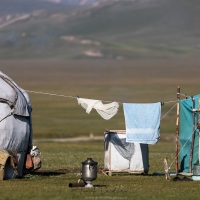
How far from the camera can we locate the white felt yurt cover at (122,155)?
3494 centimetres

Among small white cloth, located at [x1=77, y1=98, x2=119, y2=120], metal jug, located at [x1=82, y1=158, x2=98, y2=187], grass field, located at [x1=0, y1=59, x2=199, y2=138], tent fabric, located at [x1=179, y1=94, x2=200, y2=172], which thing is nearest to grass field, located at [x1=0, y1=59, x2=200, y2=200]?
grass field, located at [x1=0, y1=59, x2=199, y2=138]

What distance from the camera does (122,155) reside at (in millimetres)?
35031

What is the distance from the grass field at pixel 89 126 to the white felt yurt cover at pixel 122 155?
0.39 meters

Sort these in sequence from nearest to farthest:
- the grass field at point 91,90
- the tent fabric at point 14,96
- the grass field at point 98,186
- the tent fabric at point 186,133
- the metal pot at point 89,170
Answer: the grass field at point 98,186
the metal pot at point 89,170
the tent fabric at point 14,96
the tent fabric at point 186,133
the grass field at point 91,90

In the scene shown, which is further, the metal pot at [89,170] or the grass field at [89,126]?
the metal pot at [89,170]

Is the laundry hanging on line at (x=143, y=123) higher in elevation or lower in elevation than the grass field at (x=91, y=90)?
lower

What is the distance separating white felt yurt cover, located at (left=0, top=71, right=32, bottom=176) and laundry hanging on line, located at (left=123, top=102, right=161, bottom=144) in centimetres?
309

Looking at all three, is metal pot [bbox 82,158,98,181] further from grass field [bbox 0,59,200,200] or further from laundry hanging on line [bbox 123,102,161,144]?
laundry hanging on line [bbox 123,102,161,144]

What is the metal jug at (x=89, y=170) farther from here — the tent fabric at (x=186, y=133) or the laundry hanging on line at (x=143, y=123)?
the tent fabric at (x=186, y=133)

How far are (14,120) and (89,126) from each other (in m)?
55.6

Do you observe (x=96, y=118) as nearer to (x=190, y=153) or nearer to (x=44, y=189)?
(x=190, y=153)

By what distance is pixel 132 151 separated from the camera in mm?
35156

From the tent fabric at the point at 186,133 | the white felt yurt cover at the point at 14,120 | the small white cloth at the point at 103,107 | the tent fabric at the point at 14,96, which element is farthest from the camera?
the small white cloth at the point at 103,107

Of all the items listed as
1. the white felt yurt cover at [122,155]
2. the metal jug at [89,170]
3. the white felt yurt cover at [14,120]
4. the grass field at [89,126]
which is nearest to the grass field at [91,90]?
the grass field at [89,126]
